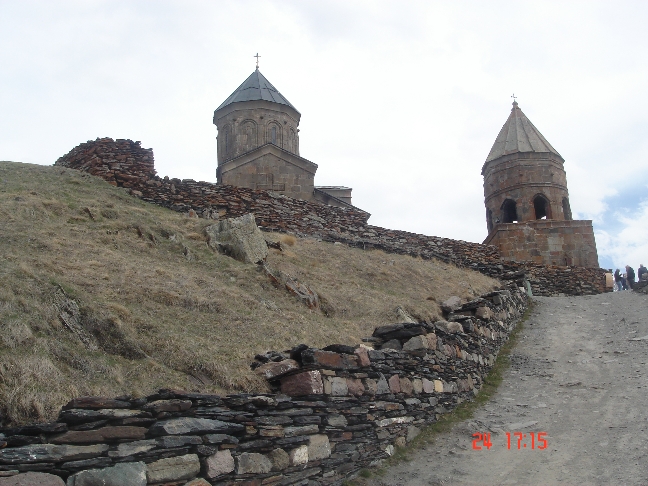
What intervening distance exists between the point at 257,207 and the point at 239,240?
567cm

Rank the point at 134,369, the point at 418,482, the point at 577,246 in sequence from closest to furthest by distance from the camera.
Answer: the point at 134,369 < the point at 418,482 < the point at 577,246

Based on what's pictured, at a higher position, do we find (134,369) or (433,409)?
(134,369)

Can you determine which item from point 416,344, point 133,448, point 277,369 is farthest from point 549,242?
point 133,448

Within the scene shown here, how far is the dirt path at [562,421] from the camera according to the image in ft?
21.1

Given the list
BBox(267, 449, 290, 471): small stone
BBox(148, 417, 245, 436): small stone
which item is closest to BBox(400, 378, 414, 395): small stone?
BBox(267, 449, 290, 471): small stone

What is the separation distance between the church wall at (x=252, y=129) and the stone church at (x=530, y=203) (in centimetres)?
931

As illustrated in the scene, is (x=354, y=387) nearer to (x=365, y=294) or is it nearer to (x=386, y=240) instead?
(x=365, y=294)

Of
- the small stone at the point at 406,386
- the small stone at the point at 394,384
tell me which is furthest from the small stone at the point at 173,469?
the small stone at the point at 406,386

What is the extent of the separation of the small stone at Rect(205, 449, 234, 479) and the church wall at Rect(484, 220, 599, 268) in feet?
71.2

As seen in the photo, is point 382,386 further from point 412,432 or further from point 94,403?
point 94,403

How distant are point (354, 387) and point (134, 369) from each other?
2.20 metres

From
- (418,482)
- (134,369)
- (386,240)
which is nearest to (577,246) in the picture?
(386,240)

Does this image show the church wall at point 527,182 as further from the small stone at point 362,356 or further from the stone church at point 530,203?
the small stone at point 362,356

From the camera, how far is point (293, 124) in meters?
27.0
